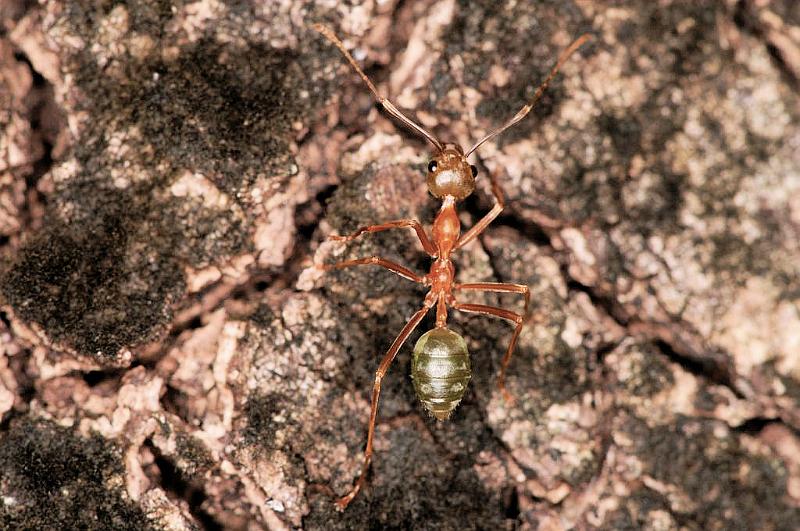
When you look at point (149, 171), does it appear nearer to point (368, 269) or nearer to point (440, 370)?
point (368, 269)

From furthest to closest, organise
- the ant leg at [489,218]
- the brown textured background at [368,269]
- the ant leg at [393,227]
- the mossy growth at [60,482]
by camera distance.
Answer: the ant leg at [489,218] < the ant leg at [393,227] < the brown textured background at [368,269] < the mossy growth at [60,482]

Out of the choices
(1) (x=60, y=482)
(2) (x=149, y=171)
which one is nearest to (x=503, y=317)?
(2) (x=149, y=171)

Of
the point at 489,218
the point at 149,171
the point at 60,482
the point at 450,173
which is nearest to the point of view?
the point at 60,482

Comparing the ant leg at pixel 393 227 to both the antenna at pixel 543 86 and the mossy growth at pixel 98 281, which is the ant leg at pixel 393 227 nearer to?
the antenna at pixel 543 86

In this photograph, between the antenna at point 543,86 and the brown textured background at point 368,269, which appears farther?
the antenna at point 543,86

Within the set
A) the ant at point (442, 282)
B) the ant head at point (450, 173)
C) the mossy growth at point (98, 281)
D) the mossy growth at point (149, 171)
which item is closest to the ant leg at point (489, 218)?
the ant at point (442, 282)

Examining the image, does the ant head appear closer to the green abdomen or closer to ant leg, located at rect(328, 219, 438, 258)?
ant leg, located at rect(328, 219, 438, 258)

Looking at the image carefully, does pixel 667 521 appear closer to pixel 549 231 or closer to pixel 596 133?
pixel 549 231
